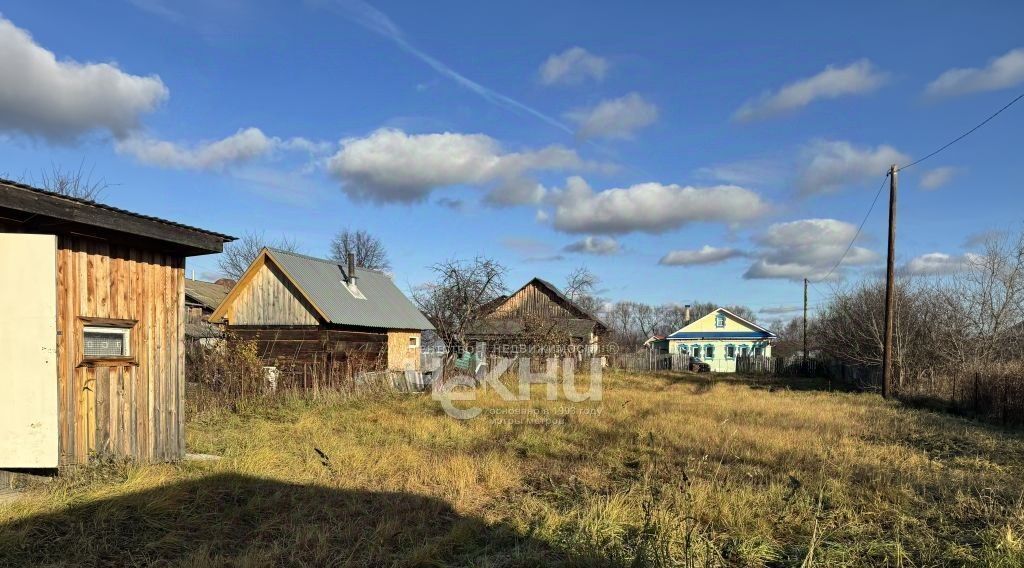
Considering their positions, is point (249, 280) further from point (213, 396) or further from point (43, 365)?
point (43, 365)

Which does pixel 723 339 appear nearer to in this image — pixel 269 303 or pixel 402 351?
pixel 402 351

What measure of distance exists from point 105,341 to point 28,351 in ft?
3.31

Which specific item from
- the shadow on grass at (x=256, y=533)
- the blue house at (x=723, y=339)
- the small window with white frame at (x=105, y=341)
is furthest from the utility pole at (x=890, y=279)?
the blue house at (x=723, y=339)

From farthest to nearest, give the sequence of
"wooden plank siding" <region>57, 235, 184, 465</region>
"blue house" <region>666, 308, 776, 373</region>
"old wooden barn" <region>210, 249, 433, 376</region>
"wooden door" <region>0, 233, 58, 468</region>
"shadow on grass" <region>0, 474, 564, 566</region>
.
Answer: "blue house" <region>666, 308, 776, 373</region> → "old wooden barn" <region>210, 249, 433, 376</region> → "wooden plank siding" <region>57, 235, 184, 465</region> → "wooden door" <region>0, 233, 58, 468</region> → "shadow on grass" <region>0, 474, 564, 566</region>

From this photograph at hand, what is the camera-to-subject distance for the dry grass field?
4.79 meters

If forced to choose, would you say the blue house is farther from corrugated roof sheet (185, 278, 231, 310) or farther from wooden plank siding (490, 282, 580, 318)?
corrugated roof sheet (185, 278, 231, 310)

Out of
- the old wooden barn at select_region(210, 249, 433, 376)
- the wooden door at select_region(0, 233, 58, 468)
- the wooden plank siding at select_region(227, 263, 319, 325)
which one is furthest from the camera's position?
the wooden plank siding at select_region(227, 263, 319, 325)

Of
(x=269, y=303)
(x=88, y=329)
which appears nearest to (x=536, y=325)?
(x=269, y=303)

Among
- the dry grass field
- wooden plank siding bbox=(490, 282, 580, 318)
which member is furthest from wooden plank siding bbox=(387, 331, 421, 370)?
the dry grass field

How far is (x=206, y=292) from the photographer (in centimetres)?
3959

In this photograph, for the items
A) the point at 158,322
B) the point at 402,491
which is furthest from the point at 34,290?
the point at 402,491

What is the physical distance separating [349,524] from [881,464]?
7.09 m

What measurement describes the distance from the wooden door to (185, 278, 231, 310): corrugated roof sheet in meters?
32.5

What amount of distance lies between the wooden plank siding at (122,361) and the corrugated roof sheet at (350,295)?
12712 mm
